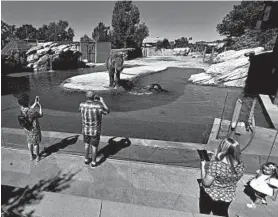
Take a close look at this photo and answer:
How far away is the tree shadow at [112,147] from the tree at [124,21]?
42282 mm

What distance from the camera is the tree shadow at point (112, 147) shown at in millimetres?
5541

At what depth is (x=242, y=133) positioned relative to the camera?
6637mm

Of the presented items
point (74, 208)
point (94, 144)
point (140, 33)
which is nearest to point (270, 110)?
point (94, 144)

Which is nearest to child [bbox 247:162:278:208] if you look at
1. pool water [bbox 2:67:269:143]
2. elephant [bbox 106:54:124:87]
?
pool water [bbox 2:67:269:143]

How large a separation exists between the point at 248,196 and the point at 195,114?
692cm

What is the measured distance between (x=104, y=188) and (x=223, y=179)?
2.32 m

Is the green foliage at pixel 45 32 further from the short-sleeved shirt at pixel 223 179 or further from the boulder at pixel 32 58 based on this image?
the short-sleeved shirt at pixel 223 179

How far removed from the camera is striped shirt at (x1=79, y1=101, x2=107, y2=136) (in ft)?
15.3

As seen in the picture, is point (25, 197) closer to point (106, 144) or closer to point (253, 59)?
point (106, 144)

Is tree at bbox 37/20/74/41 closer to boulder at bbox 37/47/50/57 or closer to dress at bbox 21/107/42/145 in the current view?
boulder at bbox 37/47/50/57

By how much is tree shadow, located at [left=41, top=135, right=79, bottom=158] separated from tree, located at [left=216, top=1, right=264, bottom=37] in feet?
129

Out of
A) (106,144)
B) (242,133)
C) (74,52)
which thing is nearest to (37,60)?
(74,52)

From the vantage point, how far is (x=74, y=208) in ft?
10.7

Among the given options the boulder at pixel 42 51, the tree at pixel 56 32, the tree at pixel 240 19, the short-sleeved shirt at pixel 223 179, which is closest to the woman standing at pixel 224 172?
the short-sleeved shirt at pixel 223 179
